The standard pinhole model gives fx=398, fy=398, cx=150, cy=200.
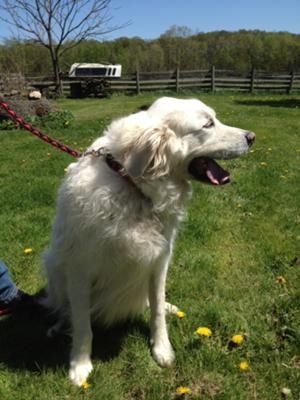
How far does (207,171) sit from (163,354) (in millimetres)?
1169

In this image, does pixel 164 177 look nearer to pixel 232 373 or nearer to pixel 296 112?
pixel 232 373

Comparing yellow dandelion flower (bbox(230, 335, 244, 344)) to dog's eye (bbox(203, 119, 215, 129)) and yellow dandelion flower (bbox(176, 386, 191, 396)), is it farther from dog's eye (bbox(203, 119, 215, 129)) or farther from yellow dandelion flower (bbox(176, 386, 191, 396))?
dog's eye (bbox(203, 119, 215, 129))

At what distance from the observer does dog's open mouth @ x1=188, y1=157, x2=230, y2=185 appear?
2.29 m

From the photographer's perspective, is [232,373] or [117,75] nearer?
[232,373]

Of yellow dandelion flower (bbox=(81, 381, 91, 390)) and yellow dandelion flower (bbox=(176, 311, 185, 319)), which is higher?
yellow dandelion flower (bbox=(176, 311, 185, 319))

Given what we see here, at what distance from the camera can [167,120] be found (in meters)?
2.19

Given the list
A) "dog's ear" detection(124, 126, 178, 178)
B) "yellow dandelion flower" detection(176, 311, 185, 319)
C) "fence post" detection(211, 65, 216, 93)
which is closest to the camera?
"dog's ear" detection(124, 126, 178, 178)

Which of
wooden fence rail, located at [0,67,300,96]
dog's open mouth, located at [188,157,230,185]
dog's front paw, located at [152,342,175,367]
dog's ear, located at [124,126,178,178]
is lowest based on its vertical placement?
wooden fence rail, located at [0,67,300,96]

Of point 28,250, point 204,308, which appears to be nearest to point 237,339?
point 204,308

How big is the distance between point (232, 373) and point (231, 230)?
2.04m

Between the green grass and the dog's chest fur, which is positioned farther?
the green grass

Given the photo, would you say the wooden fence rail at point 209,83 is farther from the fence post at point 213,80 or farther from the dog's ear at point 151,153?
the dog's ear at point 151,153

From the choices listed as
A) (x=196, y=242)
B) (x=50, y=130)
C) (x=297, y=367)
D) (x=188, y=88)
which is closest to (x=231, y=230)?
(x=196, y=242)

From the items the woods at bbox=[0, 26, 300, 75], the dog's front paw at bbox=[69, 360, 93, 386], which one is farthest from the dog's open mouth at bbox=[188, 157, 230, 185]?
the woods at bbox=[0, 26, 300, 75]
